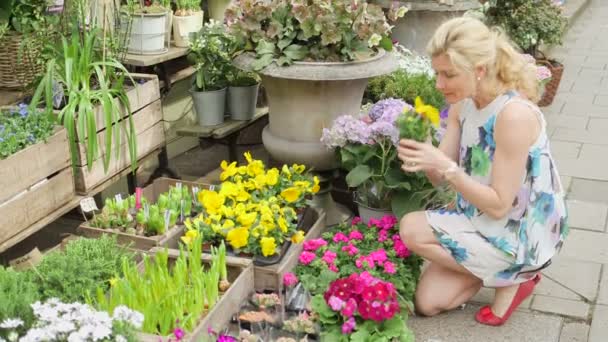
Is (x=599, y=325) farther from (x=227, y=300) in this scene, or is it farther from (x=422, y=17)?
(x=422, y=17)

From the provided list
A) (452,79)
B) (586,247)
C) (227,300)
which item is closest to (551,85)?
(586,247)

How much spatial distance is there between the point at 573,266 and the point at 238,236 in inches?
68.7

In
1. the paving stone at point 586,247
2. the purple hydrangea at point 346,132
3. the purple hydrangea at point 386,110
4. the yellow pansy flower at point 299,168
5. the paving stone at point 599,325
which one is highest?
the purple hydrangea at point 386,110

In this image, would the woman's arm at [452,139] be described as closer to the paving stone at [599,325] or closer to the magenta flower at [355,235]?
the magenta flower at [355,235]

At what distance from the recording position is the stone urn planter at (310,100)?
135 inches

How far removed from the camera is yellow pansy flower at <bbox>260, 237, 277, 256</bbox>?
2932 mm

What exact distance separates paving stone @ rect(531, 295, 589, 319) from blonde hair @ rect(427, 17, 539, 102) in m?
0.98

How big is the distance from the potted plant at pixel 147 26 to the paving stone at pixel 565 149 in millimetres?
2899

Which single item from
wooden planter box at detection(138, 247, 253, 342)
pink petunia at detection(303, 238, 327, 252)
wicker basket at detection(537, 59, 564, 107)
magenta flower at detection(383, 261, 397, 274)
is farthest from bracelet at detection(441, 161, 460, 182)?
wicker basket at detection(537, 59, 564, 107)

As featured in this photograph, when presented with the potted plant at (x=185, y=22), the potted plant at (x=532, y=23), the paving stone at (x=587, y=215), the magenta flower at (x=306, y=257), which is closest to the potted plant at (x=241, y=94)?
the potted plant at (x=185, y=22)

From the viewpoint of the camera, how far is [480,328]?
9.99 ft

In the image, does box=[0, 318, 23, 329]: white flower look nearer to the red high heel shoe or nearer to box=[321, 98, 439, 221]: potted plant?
box=[321, 98, 439, 221]: potted plant

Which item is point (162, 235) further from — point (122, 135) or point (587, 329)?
point (587, 329)

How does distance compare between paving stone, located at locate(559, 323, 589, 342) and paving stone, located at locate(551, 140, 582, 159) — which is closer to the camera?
paving stone, located at locate(559, 323, 589, 342)
